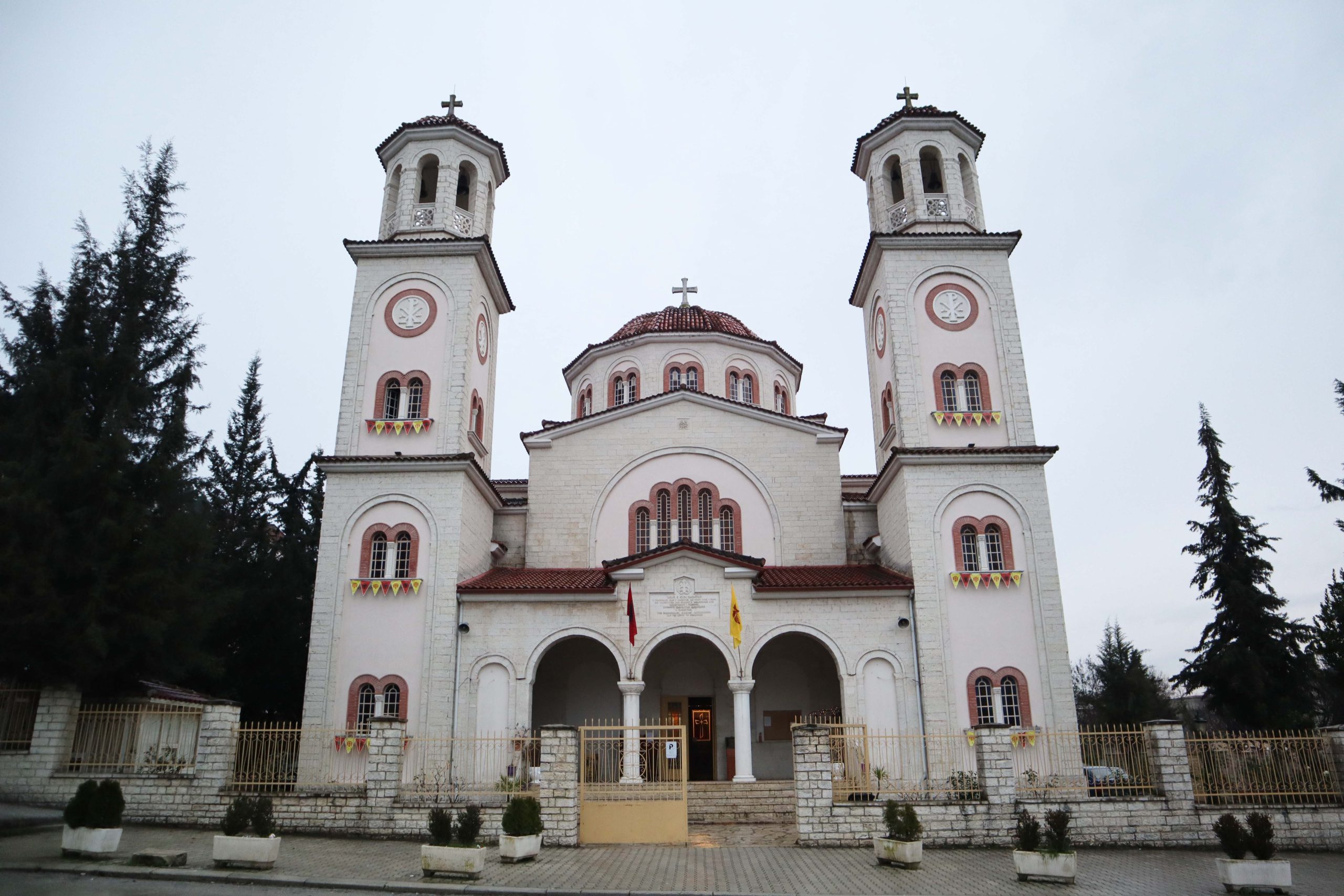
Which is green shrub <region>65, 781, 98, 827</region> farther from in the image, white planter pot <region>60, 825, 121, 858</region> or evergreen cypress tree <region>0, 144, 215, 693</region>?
evergreen cypress tree <region>0, 144, 215, 693</region>

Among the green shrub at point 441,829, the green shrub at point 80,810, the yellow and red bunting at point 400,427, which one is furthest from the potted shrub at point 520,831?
the yellow and red bunting at point 400,427

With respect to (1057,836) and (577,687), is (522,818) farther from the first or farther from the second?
(577,687)

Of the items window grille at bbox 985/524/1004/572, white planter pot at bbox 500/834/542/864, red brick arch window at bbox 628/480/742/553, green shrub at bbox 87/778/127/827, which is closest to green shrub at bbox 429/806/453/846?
white planter pot at bbox 500/834/542/864

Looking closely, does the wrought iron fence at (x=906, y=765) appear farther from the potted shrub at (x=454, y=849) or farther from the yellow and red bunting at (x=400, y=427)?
the yellow and red bunting at (x=400, y=427)

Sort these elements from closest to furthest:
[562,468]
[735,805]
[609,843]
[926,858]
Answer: [926,858] → [609,843] → [735,805] → [562,468]

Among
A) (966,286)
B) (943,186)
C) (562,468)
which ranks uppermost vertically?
(943,186)

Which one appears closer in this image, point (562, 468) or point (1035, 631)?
point (1035, 631)

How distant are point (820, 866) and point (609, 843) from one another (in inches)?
154

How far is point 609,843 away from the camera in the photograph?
591 inches

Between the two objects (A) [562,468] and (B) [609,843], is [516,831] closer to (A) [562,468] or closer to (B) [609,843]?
(B) [609,843]

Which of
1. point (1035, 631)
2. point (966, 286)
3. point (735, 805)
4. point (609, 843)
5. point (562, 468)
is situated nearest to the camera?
point (609, 843)

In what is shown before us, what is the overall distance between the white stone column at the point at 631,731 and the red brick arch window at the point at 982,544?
26.9 feet

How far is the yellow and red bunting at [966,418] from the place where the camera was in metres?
22.0

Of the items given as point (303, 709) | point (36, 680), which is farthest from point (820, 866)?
point (36, 680)
